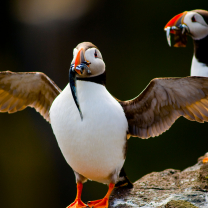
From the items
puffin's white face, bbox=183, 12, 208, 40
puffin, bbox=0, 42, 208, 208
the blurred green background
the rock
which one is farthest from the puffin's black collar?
→ the blurred green background

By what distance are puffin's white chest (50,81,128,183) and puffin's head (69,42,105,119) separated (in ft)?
0.21

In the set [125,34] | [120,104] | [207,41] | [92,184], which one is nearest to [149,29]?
[125,34]

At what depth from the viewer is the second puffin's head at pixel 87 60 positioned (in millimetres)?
1495

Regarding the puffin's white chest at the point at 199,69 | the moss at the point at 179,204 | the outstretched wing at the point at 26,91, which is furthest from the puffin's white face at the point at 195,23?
the moss at the point at 179,204

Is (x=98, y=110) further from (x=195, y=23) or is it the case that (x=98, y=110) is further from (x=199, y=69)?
(x=195, y=23)

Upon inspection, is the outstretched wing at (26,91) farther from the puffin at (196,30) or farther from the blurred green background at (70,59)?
the blurred green background at (70,59)

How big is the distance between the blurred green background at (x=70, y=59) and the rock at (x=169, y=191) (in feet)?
6.76

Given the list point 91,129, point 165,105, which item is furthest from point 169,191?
point 91,129

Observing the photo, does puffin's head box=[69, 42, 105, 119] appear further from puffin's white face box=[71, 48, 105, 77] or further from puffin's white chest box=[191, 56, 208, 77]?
puffin's white chest box=[191, 56, 208, 77]

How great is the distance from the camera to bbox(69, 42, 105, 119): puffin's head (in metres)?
1.50

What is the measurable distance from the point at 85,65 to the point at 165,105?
0.60 metres

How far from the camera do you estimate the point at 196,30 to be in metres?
2.32

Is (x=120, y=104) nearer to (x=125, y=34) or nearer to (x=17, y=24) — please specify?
(x=125, y=34)

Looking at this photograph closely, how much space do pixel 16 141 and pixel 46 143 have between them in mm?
417
